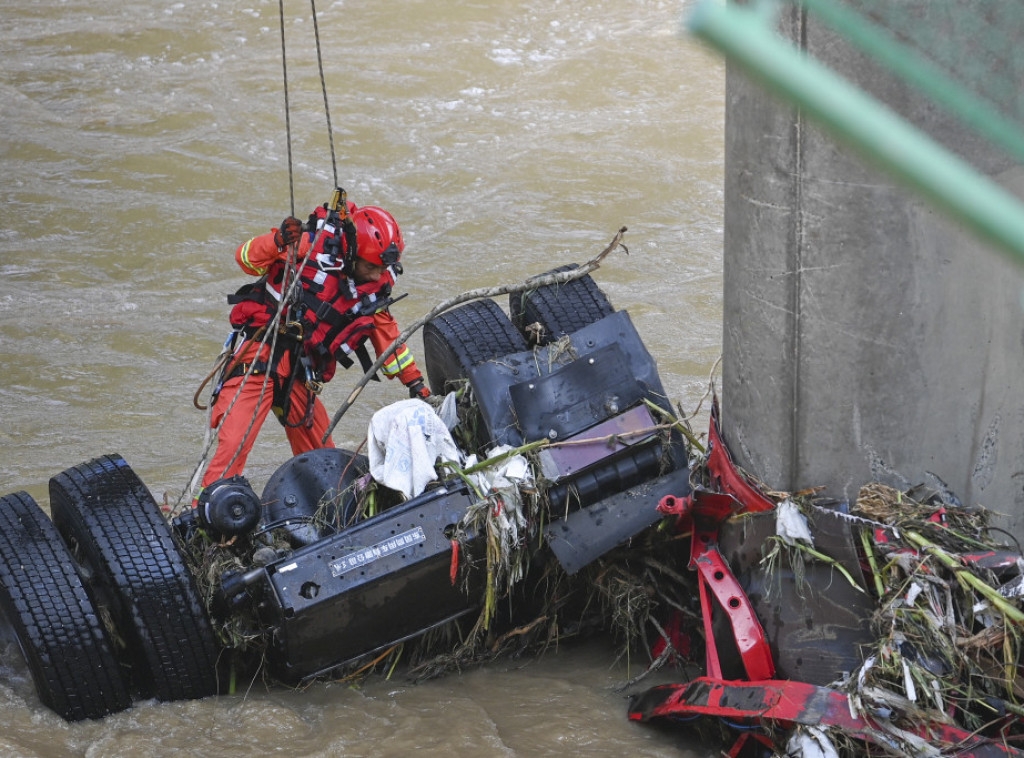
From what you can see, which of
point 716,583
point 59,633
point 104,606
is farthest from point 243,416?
point 716,583

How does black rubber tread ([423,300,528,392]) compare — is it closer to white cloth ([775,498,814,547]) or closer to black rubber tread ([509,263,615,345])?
black rubber tread ([509,263,615,345])

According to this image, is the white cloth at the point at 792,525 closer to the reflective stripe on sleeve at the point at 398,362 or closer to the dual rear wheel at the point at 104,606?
the dual rear wheel at the point at 104,606

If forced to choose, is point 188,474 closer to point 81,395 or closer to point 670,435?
point 81,395

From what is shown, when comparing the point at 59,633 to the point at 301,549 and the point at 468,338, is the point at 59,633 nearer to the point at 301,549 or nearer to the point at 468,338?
the point at 301,549

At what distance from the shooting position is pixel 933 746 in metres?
3.24

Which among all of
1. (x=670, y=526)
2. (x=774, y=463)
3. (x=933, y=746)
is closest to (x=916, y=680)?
(x=933, y=746)

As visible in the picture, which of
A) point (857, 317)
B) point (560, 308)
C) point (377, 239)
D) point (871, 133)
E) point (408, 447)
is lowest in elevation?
point (408, 447)

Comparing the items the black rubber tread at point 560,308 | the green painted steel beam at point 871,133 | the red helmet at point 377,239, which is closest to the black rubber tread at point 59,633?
the black rubber tread at point 560,308

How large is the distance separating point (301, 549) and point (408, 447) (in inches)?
21.5

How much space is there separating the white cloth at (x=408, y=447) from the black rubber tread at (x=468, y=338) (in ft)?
2.04

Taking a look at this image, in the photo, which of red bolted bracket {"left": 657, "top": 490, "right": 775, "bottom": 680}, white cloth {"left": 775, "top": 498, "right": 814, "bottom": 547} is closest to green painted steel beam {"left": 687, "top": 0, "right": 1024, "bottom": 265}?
white cloth {"left": 775, "top": 498, "right": 814, "bottom": 547}

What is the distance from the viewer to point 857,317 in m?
3.45

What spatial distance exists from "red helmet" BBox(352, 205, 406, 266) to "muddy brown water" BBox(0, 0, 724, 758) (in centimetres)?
181

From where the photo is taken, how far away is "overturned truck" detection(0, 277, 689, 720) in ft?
13.1
